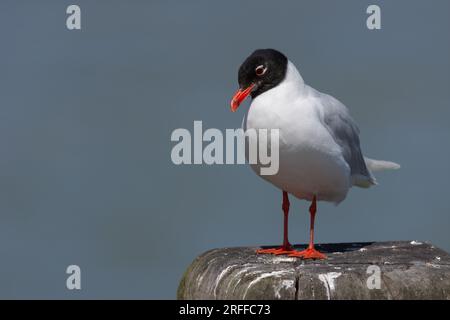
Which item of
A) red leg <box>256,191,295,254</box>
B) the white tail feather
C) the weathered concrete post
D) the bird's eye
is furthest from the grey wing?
the weathered concrete post

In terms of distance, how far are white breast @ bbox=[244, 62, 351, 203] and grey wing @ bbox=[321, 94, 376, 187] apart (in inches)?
6.7

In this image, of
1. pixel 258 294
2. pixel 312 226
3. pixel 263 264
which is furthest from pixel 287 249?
pixel 258 294

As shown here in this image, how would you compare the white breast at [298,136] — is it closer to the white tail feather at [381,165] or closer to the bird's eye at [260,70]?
the bird's eye at [260,70]

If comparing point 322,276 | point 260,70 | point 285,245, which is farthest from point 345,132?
point 322,276

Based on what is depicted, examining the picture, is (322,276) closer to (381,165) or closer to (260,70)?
(260,70)

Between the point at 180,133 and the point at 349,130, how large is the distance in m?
1.94

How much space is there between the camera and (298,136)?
37.4 feet

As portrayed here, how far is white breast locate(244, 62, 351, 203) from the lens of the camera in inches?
449

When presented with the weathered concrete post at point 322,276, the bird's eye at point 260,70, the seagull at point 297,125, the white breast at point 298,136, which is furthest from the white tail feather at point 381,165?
the bird's eye at point 260,70

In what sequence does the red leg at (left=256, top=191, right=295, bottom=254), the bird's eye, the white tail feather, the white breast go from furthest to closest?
the white tail feather → the red leg at (left=256, top=191, right=295, bottom=254) → the bird's eye → the white breast

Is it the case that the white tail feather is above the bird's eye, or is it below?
below

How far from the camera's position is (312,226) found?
479 inches

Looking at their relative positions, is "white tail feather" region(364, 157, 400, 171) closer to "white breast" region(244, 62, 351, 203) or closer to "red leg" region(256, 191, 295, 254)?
"red leg" region(256, 191, 295, 254)
